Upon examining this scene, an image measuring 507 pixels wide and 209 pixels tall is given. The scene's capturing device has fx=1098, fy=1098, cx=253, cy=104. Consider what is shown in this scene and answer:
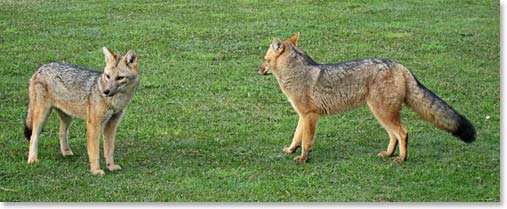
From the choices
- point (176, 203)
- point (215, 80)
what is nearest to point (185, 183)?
point (176, 203)

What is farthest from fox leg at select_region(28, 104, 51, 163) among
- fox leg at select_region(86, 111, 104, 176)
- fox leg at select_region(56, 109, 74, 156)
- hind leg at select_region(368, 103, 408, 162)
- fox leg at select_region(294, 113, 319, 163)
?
hind leg at select_region(368, 103, 408, 162)

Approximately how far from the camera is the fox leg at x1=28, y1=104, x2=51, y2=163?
27.7ft

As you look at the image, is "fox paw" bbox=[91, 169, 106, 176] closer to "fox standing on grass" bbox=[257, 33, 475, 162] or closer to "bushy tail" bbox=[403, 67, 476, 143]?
"fox standing on grass" bbox=[257, 33, 475, 162]

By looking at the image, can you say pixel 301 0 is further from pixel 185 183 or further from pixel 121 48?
pixel 185 183

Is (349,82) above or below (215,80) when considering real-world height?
above

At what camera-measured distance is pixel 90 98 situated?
26.8 ft

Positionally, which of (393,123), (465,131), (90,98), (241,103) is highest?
(90,98)

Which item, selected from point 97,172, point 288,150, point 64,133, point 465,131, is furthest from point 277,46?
point 64,133

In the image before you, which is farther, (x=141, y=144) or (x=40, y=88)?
(x=141, y=144)

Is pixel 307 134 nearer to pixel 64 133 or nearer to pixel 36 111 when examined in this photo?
pixel 64 133

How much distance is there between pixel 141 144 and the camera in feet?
29.8

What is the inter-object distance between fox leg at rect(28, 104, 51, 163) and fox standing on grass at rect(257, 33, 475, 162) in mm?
1732

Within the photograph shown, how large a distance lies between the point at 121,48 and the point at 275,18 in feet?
6.24

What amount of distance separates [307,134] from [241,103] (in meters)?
2.00
